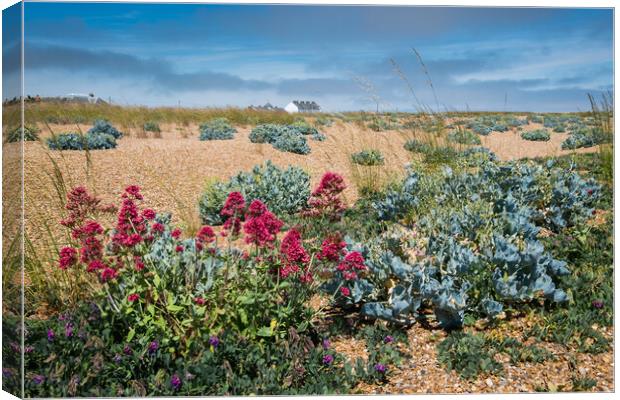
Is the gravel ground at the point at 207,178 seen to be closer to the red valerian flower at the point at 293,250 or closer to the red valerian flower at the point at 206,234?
the red valerian flower at the point at 293,250

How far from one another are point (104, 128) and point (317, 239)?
6.85m

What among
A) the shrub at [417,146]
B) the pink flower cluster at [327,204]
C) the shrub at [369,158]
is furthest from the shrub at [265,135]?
the pink flower cluster at [327,204]

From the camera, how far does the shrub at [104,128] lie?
10.1 m

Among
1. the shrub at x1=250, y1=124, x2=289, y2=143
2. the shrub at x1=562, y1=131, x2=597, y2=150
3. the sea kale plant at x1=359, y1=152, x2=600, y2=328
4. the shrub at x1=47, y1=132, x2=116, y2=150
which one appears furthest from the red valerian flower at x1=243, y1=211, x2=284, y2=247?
the shrub at x1=250, y1=124, x2=289, y2=143

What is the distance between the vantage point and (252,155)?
8547mm

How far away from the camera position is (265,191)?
5969 millimetres

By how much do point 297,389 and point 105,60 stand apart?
3260 millimetres

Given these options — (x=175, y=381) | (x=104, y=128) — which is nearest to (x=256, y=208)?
(x=175, y=381)

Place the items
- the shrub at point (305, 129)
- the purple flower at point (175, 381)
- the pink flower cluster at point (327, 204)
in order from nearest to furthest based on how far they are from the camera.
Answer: the purple flower at point (175, 381), the pink flower cluster at point (327, 204), the shrub at point (305, 129)

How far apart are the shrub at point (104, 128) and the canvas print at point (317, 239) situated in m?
4.00

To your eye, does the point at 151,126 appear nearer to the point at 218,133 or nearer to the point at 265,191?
the point at 218,133

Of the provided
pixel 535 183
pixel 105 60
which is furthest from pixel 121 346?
pixel 535 183

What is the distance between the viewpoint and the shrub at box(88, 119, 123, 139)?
396 inches

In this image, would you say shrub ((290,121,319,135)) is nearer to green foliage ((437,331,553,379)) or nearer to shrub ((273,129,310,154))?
shrub ((273,129,310,154))
